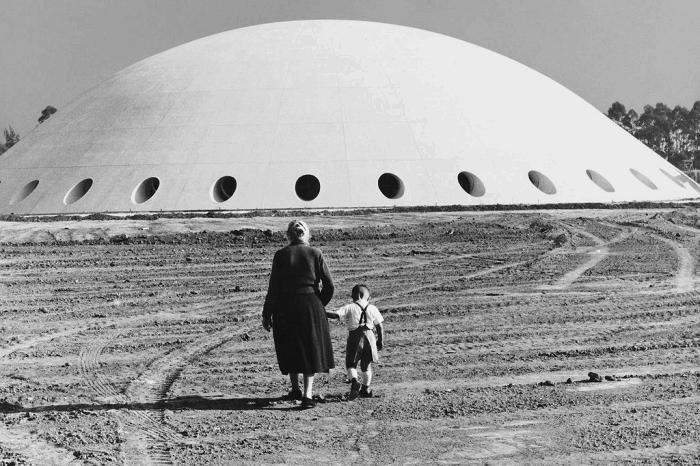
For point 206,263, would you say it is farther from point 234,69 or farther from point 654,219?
point 234,69

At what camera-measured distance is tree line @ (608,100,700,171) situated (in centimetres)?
11825

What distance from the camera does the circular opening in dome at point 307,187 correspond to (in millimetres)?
29786

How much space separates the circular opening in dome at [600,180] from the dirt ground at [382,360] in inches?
490

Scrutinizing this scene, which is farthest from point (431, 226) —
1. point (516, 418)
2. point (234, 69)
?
point (516, 418)

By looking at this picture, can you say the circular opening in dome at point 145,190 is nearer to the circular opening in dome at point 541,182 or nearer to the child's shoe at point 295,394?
the circular opening in dome at point 541,182

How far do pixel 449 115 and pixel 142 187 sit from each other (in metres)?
11.3

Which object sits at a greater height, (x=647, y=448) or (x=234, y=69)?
(x=234, y=69)

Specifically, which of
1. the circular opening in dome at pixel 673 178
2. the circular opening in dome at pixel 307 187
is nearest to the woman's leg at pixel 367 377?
the circular opening in dome at pixel 307 187

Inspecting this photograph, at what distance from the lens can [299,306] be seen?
7.64m

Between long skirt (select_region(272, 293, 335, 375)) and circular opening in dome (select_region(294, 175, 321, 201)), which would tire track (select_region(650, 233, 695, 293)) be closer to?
long skirt (select_region(272, 293, 335, 375))

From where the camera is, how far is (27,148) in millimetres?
35969

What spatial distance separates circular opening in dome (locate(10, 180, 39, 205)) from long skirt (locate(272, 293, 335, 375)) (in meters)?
26.8

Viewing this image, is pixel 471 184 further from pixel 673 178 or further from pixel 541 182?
pixel 673 178

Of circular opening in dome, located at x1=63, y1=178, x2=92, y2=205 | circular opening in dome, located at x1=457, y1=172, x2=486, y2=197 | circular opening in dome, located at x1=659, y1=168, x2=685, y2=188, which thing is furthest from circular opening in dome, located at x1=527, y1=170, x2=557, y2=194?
circular opening in dome, located at x1=63, y1=178, x2=92, y2=205
